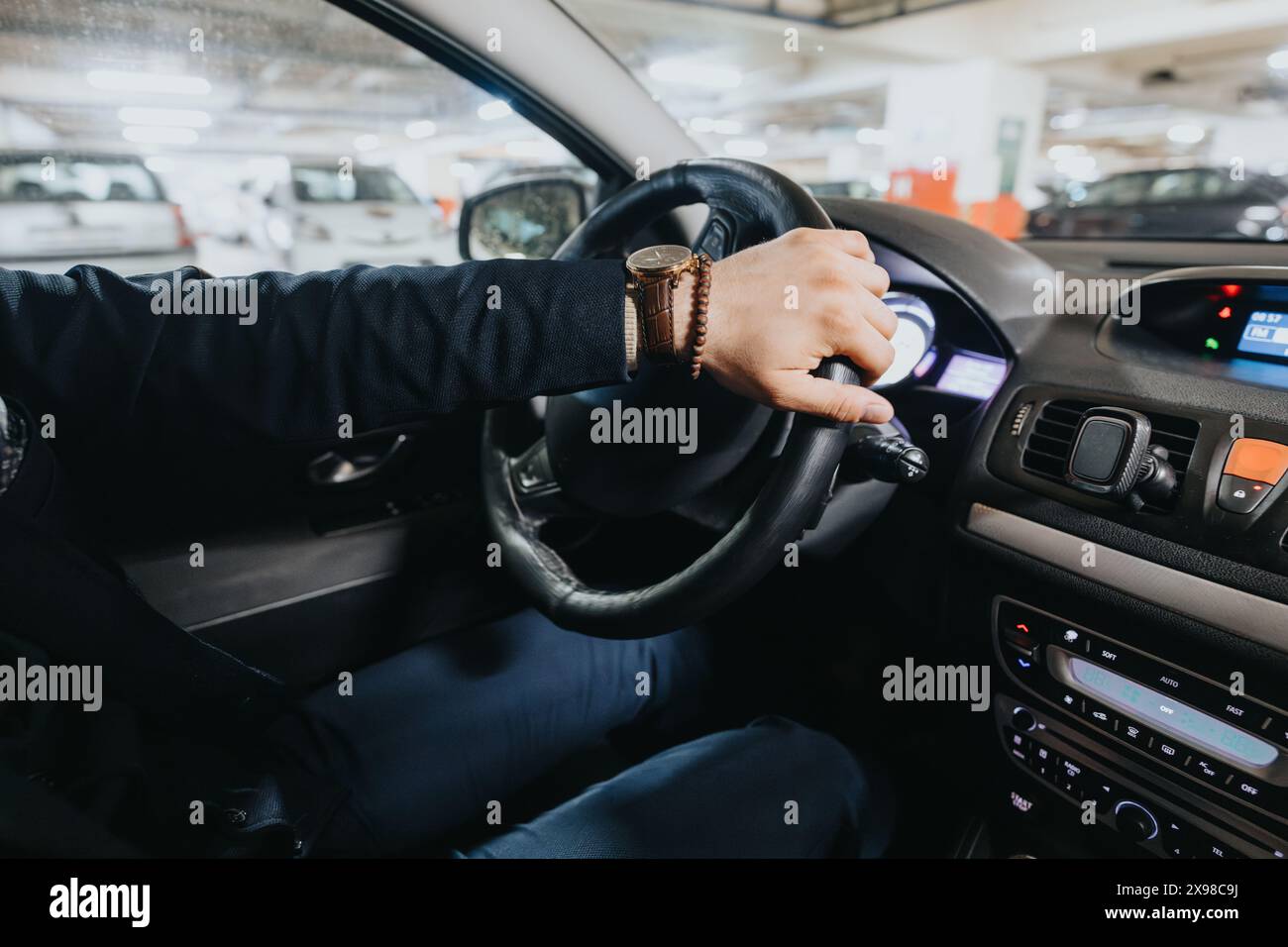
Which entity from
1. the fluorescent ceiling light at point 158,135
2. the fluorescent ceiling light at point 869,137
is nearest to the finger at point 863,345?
the fluorescent ceiling light at point 158,135

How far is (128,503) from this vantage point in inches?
46.3

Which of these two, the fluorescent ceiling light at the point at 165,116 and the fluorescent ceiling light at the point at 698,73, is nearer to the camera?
the fluorescent ceiling light at the point at 165,116

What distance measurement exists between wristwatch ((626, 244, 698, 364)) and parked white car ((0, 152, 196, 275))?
0.84 meters

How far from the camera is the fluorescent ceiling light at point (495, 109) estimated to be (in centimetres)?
114

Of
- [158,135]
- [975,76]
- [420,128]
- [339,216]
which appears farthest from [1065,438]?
[975,76]

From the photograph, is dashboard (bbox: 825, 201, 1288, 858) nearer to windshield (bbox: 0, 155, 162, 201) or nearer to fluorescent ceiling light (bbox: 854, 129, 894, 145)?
→ windshield (bbox: 0, 155, 162, 201)

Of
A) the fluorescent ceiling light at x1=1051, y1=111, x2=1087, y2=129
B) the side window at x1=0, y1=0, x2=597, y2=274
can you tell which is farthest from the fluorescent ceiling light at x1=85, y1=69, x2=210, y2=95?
the fluorescent ceiling light at x1=1051, y1=111, x2=1087, y2=129

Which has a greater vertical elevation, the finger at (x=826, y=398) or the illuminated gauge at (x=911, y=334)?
the illuminated gauge at (x=911, y=334)

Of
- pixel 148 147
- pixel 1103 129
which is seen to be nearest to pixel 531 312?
pixel 148 147

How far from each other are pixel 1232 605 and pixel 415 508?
1129 mm

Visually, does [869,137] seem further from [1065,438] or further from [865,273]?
[865,273]

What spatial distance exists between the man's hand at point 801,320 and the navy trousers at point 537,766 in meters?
Result: 0.46

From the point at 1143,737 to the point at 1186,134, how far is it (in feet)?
68.7

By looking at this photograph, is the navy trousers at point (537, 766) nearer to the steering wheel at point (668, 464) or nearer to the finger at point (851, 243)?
the steering wheel at point (668, 464)
